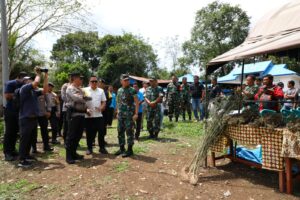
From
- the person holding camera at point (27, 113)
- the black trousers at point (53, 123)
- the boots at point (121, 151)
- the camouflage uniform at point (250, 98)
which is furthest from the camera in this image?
the black trousers at point (53, 123)

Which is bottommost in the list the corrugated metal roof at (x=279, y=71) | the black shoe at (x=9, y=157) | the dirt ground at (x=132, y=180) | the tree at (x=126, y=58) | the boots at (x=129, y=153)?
the dirt ground at (x=132, y=180)

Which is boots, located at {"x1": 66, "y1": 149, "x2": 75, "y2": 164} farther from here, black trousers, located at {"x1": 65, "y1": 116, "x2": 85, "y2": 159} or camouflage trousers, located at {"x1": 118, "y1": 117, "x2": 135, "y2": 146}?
camouflage trousers, located at {"x1": 118, "y1": 117, "x2": 135, "y2": 146}

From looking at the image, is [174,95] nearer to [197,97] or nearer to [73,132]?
[197,97]

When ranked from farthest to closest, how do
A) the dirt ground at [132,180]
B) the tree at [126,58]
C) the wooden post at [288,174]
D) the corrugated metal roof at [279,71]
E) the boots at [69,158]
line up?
the tree at [126,58]
the corrugated metal roof at [279,71]
the boots at [69,158]
the dirt ground at [132,180]
the wooden post at [288,174]

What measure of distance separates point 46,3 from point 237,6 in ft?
72.4

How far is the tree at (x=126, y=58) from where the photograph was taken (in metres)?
34.2

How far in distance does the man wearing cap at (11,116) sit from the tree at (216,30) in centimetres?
2684

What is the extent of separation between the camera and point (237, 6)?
30.5m

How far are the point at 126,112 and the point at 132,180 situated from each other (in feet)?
5.92

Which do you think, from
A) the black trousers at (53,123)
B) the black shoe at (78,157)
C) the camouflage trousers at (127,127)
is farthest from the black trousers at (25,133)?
the black trousers at (53,123)

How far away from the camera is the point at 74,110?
618cm

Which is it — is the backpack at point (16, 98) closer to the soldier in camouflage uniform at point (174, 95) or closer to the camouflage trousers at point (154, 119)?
the camouflage trousers at point (154, 119)

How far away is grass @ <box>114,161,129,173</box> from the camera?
18.5ft

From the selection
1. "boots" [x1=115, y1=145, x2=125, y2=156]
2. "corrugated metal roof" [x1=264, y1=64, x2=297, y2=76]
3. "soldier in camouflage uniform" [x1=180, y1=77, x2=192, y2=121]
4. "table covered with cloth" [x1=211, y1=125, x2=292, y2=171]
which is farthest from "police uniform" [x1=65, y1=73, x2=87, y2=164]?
"corrugated metal roof" [x1=264, y1=64, x2=297, y2=76]
